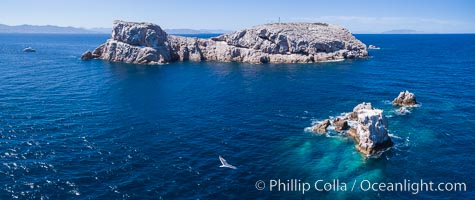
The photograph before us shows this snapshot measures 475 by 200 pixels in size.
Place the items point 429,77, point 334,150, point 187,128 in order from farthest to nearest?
point 429,77
point 187,128
point 334,150

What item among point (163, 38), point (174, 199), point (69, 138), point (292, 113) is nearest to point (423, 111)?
point (292, 113)

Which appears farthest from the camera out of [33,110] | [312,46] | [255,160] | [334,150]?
[312,46]

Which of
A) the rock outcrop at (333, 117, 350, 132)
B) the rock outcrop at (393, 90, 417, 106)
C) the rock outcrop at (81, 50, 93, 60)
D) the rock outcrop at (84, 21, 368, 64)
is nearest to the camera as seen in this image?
the rock outcrop at (333, 117, 350, 132)

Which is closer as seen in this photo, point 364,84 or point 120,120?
point 120,120

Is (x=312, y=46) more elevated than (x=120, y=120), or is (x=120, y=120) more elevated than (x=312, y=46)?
(x=312, y=46)

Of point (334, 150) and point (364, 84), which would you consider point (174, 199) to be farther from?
point (364, 84)

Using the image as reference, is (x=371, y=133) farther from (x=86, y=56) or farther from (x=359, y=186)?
(x=86, y=56)

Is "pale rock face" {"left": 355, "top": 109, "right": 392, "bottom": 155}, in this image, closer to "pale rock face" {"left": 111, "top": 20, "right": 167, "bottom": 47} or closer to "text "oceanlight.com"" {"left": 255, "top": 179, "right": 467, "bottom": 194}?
"text "oceanlight.com"" {"left": 255, "top": 179, "right": 467, "bottom": 194}

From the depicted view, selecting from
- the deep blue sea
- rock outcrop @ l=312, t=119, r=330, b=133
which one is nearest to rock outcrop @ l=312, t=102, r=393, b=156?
the deep blue sea
